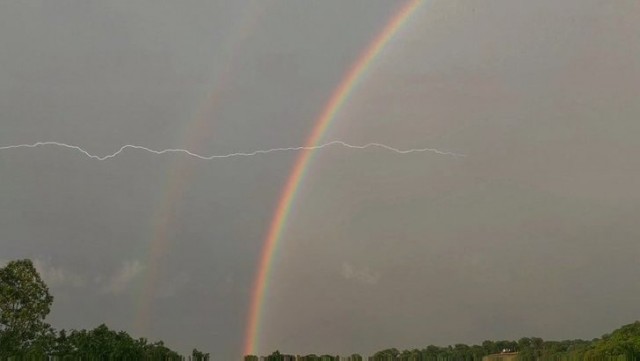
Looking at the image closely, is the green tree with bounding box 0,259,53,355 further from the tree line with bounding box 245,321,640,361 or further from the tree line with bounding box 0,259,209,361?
the tree line with bounding box 245,321,640,361

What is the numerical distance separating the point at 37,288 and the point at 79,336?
7144 mm

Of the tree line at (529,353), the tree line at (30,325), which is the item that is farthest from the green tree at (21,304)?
the tree line at (529,353)

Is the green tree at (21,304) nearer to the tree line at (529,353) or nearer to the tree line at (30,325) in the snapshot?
the tree line at (30,325)

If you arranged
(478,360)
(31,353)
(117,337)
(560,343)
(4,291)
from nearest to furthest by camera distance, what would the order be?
(31,353)
(4,291)
(478,360)
(117,337)
(560,343)

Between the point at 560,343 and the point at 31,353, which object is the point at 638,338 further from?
the point at 31,353

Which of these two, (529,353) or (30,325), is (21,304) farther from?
(529,353)

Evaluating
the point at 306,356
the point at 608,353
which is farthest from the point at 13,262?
the point at 608,353

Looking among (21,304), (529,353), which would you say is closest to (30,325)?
(21,304)

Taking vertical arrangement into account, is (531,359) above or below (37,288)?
below

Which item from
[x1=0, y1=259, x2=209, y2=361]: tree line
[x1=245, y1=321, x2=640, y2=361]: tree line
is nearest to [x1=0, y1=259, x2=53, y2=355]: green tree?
[x1=0, y1=259, x2=209, y2=361]: tree line

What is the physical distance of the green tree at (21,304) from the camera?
45.4 m

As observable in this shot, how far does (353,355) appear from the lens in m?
46.5

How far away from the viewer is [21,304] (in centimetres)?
4641

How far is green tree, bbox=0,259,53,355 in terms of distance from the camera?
4538 centimetres
